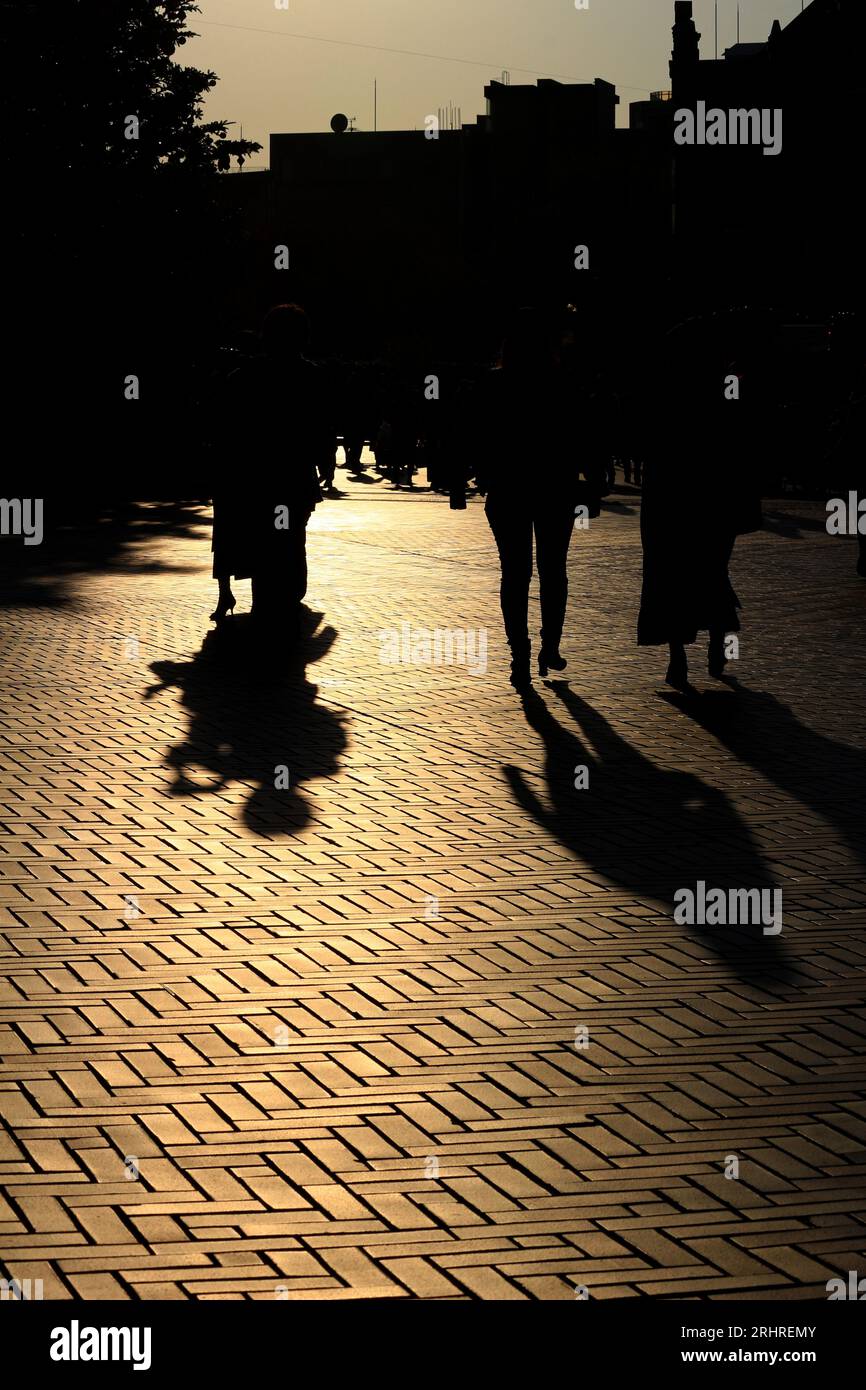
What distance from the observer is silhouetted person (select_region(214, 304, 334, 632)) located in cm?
1319

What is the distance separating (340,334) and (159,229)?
8804 centimetres

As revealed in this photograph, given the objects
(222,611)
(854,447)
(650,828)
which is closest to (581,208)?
(854,447)

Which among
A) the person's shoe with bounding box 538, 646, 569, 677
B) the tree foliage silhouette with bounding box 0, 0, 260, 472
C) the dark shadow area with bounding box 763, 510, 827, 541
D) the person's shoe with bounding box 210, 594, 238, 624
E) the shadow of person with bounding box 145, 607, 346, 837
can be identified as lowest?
the shadow of person with bounding box 145, 607, 346, 837

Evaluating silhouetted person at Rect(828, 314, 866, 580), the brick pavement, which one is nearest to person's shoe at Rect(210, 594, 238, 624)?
the brick pavement

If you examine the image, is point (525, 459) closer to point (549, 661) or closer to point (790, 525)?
point (549, 661)

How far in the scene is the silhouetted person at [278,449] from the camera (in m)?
13.2

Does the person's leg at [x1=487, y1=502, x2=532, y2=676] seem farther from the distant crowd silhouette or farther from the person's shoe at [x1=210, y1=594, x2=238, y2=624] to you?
the person's shoe at [x1=210, y1=594, x2=238, y2=624]

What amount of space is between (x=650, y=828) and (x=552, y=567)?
4.08 meters

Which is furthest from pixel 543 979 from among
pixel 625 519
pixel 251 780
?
pixel 625 519

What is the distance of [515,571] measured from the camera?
1169 centimetres

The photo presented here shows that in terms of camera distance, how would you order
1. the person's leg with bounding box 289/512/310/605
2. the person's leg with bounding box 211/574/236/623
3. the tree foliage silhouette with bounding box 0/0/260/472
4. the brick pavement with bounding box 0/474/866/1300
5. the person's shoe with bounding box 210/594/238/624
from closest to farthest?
the brick pavement with bounding box 0/474/866/1300
the person's leg with bounding box 289/512/310/605
the person's leg with bounding box 211/574/236/623
the person's shoe with bounding box 210/594/238/624
the tree foliage silhouette with bounding box 0/0/260/472

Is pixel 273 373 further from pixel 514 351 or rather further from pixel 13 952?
pixel 13 952

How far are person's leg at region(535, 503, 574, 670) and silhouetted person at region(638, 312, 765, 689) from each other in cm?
44

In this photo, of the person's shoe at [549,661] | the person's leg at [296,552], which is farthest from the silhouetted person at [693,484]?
the person's leg at [296,552]
